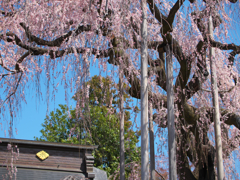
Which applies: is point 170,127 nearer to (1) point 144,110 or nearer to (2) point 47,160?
(1) point 144,110

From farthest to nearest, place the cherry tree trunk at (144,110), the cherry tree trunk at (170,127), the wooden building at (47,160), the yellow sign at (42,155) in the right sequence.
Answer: the yellow sign at (42,155) < the wooden building at (47,160) < the cherry tree trunk at (170,127) < the cherry tree trunk at (144,110)

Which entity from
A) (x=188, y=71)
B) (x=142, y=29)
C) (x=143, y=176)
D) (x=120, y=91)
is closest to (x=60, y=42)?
(x=142, y=29)

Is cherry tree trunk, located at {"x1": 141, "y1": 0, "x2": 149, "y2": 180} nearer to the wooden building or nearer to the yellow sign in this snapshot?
the wooden building

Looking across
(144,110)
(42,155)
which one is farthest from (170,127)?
(42,155)

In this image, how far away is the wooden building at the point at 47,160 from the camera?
934 centimetres

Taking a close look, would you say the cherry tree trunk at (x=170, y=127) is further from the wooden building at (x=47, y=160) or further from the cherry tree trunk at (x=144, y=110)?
the wooden building at (x=47, y=160)

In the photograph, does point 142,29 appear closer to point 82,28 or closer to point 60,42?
point 82,28

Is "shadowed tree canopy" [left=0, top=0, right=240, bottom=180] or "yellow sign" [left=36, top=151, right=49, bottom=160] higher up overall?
"shadowed tree canopy" [left=0, top=0, right=240, bottom=180]

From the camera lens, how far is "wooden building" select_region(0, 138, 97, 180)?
9.34 meters

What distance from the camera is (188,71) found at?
21.1 ft

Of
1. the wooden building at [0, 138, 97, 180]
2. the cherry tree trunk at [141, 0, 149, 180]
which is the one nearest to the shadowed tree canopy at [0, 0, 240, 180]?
the cherry tree trunk at [141, 0, 149, 180]

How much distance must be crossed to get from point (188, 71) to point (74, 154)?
18.8 ft

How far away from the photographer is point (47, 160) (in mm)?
9836

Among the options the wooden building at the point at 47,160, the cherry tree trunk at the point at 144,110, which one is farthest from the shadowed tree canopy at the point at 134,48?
the wooden building at the point at 47,160
